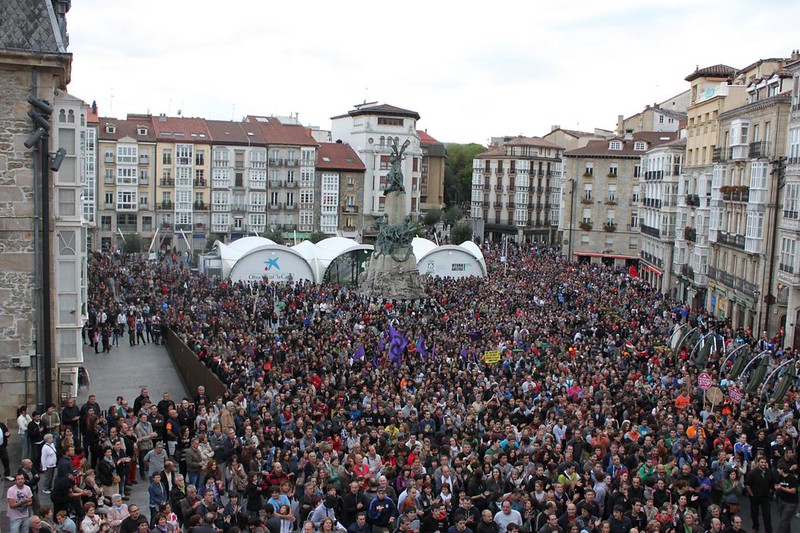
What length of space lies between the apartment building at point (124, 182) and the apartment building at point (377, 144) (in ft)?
58.0

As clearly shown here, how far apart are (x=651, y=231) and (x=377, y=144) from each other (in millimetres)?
27857

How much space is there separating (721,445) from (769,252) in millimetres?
24707

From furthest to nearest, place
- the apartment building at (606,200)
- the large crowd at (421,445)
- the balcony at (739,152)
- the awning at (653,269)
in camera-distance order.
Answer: the apartment building at (606,200) → the awning at (653,269) → the balcony at (739,152) → the large crowd at (421,445)

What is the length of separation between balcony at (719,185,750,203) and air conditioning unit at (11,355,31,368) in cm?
3155

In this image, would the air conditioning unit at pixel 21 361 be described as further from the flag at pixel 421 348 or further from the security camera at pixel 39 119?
the flag at pixel 421 348

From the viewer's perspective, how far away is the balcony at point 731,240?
134 ft

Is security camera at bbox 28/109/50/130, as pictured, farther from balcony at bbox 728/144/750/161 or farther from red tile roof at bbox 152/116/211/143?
red tile roof at bbox 152/116/211/143

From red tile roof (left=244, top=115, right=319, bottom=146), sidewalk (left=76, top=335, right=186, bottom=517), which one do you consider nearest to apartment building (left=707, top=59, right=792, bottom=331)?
sidewalk (left=76, top=335, right=186, bottom=517)

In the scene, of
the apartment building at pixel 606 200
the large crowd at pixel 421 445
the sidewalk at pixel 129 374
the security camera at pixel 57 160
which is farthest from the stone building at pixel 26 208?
the apartment building at pixel 606 200

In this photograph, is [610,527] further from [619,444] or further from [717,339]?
[717,339]

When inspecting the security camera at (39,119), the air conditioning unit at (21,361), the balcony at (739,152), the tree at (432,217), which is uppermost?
the balcony at (739,152)

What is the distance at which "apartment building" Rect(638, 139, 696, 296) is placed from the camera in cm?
5450

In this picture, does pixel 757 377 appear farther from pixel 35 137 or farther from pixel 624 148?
pixel 624 148

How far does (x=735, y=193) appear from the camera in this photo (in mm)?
41812
